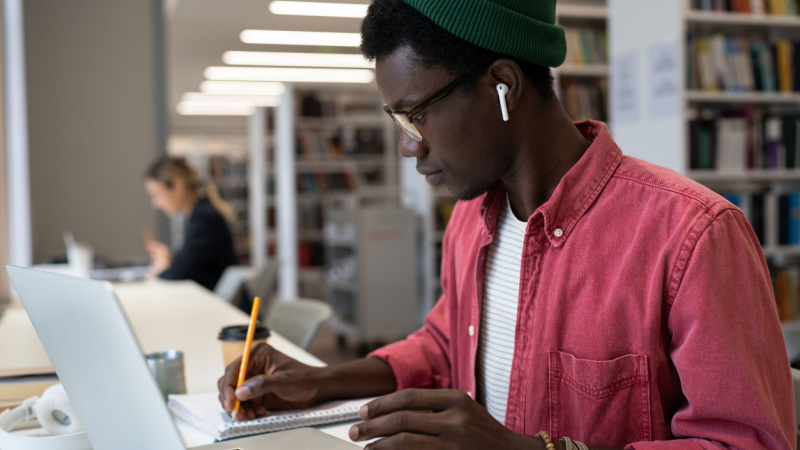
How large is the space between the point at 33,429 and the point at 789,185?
3.90 meters

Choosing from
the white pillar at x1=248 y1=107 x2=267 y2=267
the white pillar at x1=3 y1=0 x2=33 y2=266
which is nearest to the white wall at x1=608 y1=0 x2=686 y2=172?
the white pillar at x1=3 y1=0 x2=33 y2=266

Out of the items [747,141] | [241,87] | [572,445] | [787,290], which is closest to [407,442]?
[572,445]

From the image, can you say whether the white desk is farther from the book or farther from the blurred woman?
the book

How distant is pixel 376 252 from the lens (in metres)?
5.52

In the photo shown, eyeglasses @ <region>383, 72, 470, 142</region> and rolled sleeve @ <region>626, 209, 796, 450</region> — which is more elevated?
eyeglasses @ <region>383, 72, 470, 142</region>

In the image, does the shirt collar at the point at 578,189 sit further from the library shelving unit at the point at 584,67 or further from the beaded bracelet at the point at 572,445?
the library shelving unit at the point at 584,67

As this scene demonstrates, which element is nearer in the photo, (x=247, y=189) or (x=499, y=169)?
(x=499, y=169)

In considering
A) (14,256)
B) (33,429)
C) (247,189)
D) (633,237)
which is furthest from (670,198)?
(247,189)

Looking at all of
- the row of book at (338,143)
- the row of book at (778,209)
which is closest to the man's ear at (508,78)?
the row of book at (778,209)

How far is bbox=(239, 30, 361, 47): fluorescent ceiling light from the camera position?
6.47 metres

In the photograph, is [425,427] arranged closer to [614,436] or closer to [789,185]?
[614,436]

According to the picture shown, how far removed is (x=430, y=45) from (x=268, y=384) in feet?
1.75

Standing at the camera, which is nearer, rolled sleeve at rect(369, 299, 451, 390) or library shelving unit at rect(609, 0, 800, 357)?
rolled sleeve at rect(369, 299, 451, 390)

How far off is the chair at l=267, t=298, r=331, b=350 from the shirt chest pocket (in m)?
0.99
